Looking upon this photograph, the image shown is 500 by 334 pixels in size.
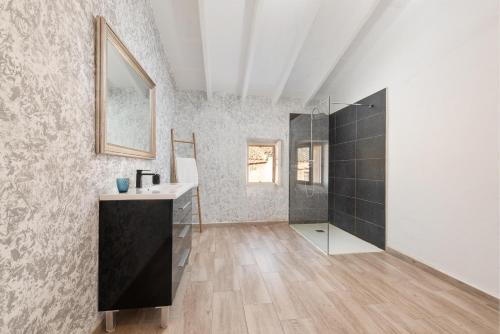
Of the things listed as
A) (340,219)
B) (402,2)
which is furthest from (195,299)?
(402,2)

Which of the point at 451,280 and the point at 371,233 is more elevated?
the point at 371,233

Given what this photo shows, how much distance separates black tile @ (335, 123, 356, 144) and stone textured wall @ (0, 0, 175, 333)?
331cm

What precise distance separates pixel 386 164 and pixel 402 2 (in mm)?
1769

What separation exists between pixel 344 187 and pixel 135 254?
3.31 metres

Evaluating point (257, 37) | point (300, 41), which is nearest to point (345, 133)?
point (300, 41)

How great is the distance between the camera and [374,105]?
3184mm

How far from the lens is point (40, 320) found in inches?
38.4

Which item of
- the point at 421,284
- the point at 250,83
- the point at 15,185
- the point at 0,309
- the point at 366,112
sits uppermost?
the point at 250,83

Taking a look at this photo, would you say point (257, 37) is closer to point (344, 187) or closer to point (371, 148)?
point (371, 148)

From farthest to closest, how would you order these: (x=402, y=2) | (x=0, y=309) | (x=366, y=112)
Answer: (x=366, y=112)
(x=402, y=2)
(x=0, y=309)

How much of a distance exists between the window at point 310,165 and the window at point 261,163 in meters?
0.69

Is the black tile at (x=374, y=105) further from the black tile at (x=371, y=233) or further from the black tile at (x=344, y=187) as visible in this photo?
the black tile at (x=371, y=233)

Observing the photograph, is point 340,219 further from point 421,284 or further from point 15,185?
point 15,185

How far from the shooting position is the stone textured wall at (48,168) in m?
0.80
